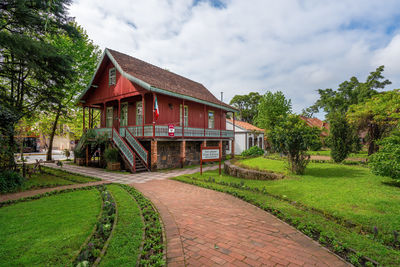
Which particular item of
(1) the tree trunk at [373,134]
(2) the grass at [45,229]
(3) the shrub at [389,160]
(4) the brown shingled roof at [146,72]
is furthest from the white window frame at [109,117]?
(1) the tree trunk at [373,134]

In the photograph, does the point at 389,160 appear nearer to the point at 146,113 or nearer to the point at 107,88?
the point at 146,113

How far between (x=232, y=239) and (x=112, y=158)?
452 inches

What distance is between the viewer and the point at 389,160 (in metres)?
7.26

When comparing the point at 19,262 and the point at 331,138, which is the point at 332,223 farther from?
the point at 331,138

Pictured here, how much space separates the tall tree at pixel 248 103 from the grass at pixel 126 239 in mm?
47880

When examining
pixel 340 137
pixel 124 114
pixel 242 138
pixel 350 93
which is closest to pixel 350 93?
pixel 350 93

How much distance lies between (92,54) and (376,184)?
25032 millimetres

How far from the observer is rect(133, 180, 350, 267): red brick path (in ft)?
10.2

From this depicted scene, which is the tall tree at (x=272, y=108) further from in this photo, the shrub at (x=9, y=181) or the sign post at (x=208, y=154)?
the shrub at (x=9, y=181)

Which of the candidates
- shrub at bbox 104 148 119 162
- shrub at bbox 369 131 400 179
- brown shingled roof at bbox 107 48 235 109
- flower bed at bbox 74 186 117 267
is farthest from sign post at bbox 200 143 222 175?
shrub at bbox 369 131 400 179

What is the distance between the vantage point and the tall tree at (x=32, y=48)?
28.1ft

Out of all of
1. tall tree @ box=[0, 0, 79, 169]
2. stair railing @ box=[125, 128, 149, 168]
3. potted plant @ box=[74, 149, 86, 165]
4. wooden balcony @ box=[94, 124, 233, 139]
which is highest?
tall tree @ box=[0, 0, 79, 169]

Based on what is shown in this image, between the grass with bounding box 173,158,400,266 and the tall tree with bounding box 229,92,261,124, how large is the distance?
145 feet

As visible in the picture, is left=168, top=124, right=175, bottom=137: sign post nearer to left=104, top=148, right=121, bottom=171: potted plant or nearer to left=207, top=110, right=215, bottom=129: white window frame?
left=104, top=148, right=121, bottom=171: potted plant
